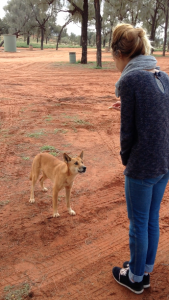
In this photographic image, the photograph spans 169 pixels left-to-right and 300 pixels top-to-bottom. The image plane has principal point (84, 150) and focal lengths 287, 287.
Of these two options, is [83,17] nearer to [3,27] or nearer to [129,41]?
[129,41]

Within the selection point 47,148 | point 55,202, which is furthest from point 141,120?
point 47,148

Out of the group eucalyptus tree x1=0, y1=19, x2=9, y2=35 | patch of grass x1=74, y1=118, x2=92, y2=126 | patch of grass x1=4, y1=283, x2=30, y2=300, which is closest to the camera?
patch of grass x1=4, y1=283, x2=30, y2=300

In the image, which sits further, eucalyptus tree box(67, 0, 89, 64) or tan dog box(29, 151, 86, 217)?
eucalyptus tree box(67, 0, 89, 64)

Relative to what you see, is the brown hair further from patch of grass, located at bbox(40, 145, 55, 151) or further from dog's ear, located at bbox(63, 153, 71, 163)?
patch of grass, located at bbox(40, 145, 55, 151)

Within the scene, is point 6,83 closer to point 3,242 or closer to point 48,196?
point 48,196

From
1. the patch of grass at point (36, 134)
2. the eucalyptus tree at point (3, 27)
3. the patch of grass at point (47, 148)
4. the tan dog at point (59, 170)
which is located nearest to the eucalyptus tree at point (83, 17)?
the patch of grass at point (36, 134)

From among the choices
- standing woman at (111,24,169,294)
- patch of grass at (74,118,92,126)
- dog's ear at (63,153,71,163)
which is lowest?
patch of grass at (74,118,92,126)

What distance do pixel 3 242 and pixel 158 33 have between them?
59648 millimetres

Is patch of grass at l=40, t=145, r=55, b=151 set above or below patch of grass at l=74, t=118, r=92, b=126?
below

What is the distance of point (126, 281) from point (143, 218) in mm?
860

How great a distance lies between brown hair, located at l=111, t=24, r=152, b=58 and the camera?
2.10m

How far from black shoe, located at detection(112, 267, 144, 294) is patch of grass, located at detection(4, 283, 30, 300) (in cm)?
90

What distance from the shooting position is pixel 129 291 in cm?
287

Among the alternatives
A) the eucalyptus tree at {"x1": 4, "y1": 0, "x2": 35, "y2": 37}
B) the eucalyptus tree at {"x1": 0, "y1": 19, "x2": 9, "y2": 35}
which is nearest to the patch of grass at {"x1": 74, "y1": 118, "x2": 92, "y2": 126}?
the eucalyptus tree at {"x1": 4, "y1": 0, "x2": 35, "y2": 37}
